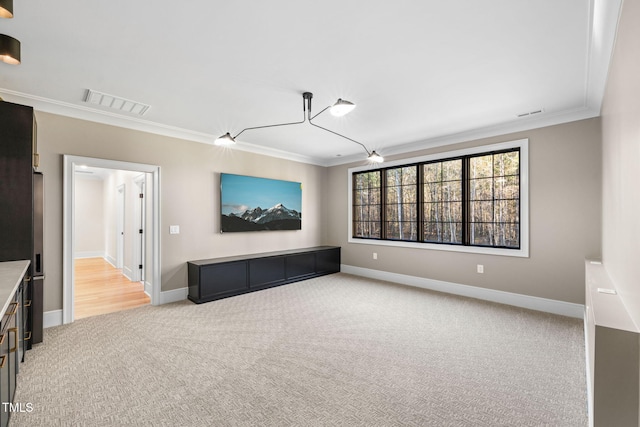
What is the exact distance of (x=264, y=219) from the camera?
571 centimetres

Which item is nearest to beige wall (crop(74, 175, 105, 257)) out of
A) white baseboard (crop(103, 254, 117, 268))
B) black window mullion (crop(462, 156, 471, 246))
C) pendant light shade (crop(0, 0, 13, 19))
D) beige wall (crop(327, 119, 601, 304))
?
white baseboard (crop(103, 254, 117, 268))

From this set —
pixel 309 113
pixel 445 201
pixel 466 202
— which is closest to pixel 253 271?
pixel 309 113

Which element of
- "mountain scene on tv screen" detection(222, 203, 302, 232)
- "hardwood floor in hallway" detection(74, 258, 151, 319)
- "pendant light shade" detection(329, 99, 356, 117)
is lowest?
"hardwood floor in hallway" detection(74, 258, 151, 319)

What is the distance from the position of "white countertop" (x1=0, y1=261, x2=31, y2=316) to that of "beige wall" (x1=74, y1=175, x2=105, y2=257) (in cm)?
764

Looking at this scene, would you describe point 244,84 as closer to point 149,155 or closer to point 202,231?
point 149,155

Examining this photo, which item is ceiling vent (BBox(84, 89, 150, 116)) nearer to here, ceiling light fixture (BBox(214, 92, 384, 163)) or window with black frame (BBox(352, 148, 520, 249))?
ceiling light fixture (BBox(214, 92, 384, 163))

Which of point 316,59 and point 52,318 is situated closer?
point 316,59

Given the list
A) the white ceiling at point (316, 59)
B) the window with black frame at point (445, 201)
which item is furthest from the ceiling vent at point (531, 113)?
the window with black frame at point (445, 201)

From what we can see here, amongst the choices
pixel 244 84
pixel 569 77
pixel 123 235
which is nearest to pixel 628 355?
pixel 569 77

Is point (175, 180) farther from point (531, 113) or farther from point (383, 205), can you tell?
point (531, 113)

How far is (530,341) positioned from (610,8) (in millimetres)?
2888

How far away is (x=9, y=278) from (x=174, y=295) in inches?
104

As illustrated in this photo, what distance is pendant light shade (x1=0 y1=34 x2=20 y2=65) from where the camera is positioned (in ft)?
7.02

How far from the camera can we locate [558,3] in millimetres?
1899
